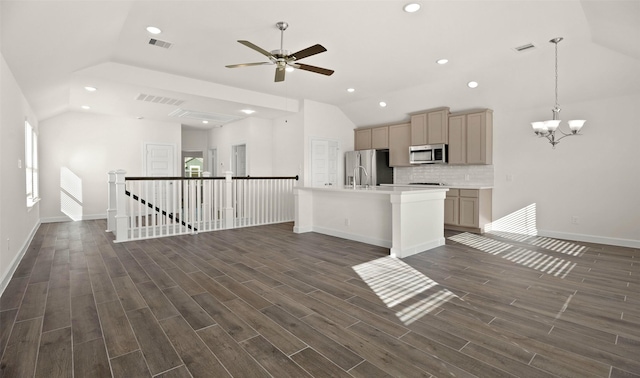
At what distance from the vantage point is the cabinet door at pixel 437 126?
6.62 meters

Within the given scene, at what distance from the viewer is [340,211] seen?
5508 mm

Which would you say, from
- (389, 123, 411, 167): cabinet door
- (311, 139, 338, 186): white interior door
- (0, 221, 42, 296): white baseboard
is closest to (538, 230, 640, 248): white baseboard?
(389, 123, 411, 167): cabinet door

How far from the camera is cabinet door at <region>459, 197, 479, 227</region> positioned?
239 inches

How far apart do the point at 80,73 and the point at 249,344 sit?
5032 mm

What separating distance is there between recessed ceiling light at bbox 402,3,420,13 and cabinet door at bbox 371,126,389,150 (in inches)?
176

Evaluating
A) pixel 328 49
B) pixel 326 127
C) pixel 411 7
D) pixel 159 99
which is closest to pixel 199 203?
pixel 159 99

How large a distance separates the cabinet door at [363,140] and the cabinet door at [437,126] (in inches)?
67.8

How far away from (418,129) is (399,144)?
0.64 metres

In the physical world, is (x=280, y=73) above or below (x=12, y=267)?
above

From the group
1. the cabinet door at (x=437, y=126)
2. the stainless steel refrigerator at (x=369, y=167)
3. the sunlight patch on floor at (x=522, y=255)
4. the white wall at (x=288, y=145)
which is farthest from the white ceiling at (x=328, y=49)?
the sunlight patch on floor at (x=522, y=255)

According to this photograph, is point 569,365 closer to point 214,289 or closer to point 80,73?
point 214,289

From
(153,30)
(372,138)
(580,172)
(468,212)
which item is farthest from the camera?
(372,138)

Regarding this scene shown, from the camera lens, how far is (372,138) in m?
8.16

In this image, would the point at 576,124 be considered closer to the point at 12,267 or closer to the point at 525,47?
the point at 525,47
